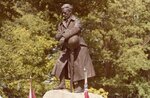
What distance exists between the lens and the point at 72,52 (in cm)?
1052

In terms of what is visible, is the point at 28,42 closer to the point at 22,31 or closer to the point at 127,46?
the point at 22,31

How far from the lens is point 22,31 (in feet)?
75.9

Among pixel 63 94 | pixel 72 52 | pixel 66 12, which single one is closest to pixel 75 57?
pixel 72 52

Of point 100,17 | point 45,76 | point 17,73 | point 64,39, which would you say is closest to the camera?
point 64,39

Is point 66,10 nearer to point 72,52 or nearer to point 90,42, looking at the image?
point 72,52

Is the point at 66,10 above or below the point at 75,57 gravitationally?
above

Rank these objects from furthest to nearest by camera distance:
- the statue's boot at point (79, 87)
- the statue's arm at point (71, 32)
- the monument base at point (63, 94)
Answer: the statue's boot at point (79, 87) < the statue's arm at point (71, 32) < the monument base at point (63, 94)

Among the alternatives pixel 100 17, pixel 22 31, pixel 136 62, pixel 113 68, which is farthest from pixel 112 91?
pixel 22 31

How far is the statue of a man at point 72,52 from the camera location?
1035cm

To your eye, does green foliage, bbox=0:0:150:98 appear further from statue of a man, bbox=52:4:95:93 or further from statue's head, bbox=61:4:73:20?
statue's head, bbox=61:4:73:20

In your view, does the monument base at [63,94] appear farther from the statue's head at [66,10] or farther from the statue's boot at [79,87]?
the statue's head at [66,10]

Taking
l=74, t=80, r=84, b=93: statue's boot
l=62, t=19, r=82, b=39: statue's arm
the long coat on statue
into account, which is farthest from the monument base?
l=62, t=19, r=82, b=39: statue's arm

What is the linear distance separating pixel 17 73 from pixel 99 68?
12102mm

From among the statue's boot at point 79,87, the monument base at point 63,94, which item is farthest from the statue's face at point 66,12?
the monument base at point 63,94
